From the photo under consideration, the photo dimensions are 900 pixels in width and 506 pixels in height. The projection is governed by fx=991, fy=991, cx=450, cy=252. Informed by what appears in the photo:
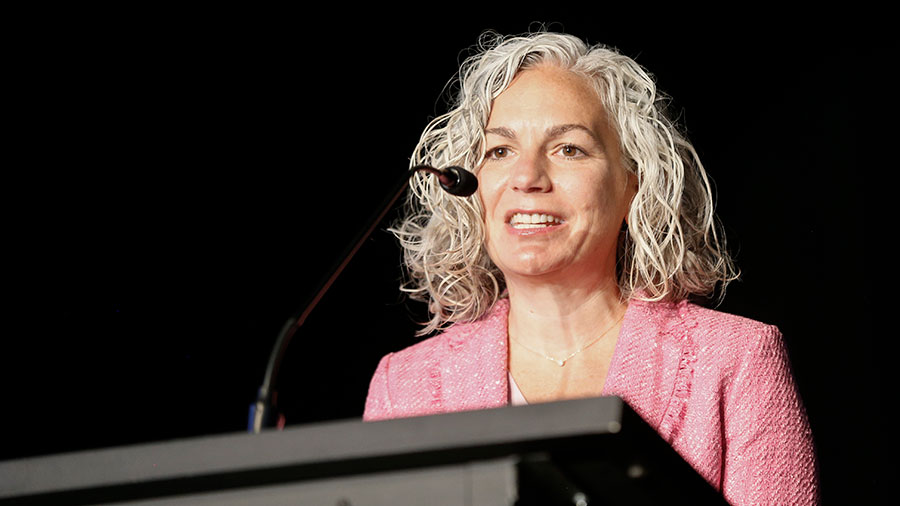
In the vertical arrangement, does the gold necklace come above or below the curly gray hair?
below

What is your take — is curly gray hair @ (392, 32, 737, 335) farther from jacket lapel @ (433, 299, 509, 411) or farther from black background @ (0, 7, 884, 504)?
black background @ (0, 7, 884, 504)

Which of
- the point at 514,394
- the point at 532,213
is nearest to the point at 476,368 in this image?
the point at 514,394

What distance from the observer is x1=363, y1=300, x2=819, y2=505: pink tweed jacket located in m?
1.61

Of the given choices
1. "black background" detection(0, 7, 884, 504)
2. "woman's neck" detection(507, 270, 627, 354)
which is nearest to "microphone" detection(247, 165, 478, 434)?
"woman's neck" detection(507, 270, 627, 354)

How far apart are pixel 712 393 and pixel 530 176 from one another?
48 cm

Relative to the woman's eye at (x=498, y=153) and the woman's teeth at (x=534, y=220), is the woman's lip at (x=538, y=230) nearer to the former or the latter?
the woman's teeth at (x=534, y=220)

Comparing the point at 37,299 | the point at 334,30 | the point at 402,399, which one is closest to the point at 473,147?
the point at 402,399

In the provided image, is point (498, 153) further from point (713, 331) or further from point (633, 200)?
point (713, 331)

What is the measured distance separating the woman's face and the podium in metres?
0.94

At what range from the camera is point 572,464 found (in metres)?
0.76

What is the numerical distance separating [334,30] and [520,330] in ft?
3.10

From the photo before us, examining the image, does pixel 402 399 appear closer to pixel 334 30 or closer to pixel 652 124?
pixel 652 124

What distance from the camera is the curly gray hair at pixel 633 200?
1.89m

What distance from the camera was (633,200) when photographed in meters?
1.91
